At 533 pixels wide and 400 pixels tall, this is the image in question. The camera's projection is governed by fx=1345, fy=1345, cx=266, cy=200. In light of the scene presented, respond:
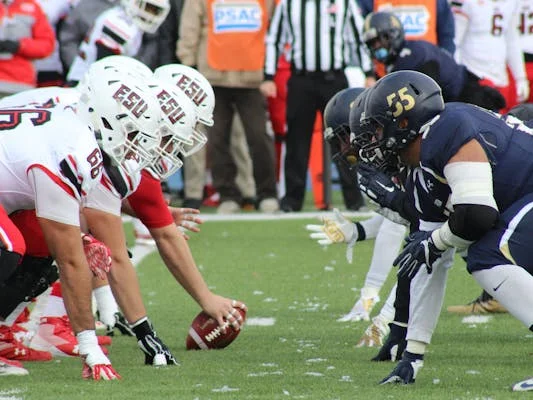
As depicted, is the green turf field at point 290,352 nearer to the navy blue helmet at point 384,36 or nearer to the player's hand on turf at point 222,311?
the player's hand on turf at point 222,311

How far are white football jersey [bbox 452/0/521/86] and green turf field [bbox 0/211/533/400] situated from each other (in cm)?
336

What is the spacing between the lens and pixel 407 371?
5199 millimetres

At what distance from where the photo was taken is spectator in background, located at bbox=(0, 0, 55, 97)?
11.4 metres

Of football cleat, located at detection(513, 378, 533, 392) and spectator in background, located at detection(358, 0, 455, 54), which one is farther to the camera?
spectator in background, located at detection(358, 0, 455, 54)

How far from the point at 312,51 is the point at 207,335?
19.5ft

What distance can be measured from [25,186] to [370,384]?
5.22 feet

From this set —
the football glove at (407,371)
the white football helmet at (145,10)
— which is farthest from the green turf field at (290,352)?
the white football helmet at (145,10)

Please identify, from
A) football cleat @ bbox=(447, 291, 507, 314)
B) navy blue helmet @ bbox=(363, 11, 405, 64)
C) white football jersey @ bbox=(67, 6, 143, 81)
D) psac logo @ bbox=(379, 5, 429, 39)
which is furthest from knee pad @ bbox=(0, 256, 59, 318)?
psac logo @ bbox=(379, 5, 429, 39)

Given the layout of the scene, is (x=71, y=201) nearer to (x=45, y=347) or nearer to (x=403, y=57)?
(x=45, y=347)

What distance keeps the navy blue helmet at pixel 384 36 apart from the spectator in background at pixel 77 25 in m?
3.78

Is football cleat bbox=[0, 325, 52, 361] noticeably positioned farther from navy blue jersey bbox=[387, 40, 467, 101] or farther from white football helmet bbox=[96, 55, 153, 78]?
navy blue jersey bbox=[387, 40, 467, 101]

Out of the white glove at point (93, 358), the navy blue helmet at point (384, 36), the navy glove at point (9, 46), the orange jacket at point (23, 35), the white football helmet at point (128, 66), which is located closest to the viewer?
the white glove at point (93, 358)

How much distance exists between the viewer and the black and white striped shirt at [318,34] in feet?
39.3

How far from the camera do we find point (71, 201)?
17.2ft
